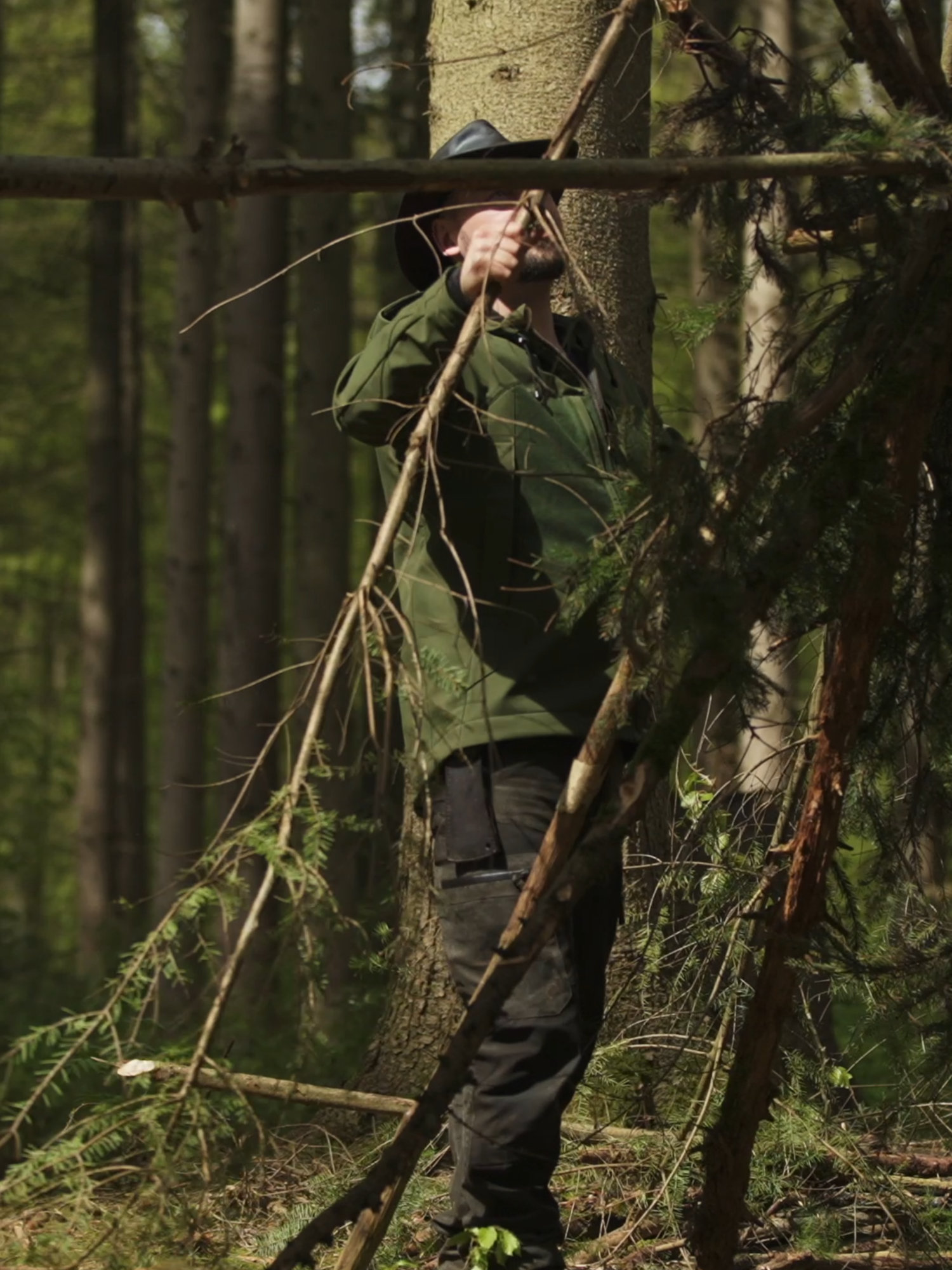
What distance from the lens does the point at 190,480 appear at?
437 inches

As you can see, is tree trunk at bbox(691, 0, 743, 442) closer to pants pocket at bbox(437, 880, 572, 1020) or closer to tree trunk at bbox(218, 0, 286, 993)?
tree trunk at bbox(218, 0, 286, 993)

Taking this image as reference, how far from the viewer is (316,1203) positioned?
386 cm

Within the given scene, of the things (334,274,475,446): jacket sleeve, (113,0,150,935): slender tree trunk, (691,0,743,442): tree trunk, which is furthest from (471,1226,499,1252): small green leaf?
(113,0,150,935): slender tree trunk

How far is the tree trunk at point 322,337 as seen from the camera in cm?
971

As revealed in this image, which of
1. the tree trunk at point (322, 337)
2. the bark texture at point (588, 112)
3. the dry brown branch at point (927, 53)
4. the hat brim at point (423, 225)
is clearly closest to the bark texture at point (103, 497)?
the tree trunk at point (322, 337)

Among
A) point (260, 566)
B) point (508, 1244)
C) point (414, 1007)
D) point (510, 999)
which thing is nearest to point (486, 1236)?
point (508, 1244)

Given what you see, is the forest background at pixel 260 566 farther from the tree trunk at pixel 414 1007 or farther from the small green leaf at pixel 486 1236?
the small green leaf at pixel 486 1236

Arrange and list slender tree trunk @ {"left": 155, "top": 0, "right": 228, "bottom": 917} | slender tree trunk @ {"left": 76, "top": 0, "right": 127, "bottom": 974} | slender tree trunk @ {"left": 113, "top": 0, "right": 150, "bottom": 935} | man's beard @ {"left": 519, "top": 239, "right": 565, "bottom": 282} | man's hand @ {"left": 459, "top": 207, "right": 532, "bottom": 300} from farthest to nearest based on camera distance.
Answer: slender tree trunk @ {"left": 113, "top": 0, "right": 150, "bottom": 935}
slender tree trunk @ {"left": 76, "top": 0, "right": 127, "bottom": 974}
slender tree trunk @ {"left": 155, "top": 0, "right": 228, "bottom": 917}
man's beard @ {"left": 519, "top": 239, "right": 565, "bottom": 282}
man's hand @ {"left": 459, "top": 207, "right": 532, "bottom": 300}

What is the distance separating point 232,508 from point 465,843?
286 inches

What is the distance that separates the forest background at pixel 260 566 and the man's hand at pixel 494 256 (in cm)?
23

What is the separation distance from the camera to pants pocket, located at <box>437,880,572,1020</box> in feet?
9.84

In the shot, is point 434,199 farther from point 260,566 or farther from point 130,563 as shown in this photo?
point 130,563

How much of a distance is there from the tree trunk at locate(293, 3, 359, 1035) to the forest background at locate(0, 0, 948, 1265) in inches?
1.0

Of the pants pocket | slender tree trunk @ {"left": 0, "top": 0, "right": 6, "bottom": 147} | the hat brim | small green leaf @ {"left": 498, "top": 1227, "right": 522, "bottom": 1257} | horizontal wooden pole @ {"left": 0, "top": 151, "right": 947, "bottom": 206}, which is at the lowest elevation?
small green leaf @ {"left": 498, "top": 1227, "right": 522, "bottom": 1257}
